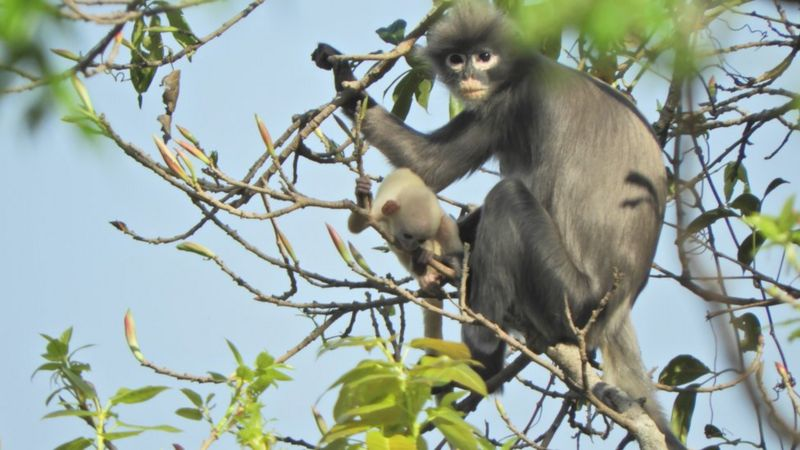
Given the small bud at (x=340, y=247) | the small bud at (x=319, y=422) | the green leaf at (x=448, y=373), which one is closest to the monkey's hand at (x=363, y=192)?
the small bud at (x=340, y=247)

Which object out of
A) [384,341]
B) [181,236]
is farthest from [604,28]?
[181,236]

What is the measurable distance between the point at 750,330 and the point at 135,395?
370 centimetres

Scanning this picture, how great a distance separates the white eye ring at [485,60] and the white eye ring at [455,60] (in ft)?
0.25

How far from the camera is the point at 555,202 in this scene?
626cm

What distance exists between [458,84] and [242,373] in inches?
176

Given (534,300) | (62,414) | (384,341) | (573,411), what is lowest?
(62,414)

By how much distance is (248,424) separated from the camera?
2.36 metres

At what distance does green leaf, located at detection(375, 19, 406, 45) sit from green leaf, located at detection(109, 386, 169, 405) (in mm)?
3752

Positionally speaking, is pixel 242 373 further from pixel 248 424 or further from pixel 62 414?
pixel 62 414

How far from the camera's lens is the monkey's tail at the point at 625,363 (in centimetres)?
553

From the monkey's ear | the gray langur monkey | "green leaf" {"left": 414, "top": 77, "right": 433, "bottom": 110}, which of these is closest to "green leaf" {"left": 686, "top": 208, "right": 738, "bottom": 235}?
the gray langur monkey

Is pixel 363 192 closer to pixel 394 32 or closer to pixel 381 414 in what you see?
pixel 394 32

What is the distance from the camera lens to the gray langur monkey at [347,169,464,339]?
5.75 meters

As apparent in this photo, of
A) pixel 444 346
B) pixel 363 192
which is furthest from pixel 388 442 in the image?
pixel 363 192
